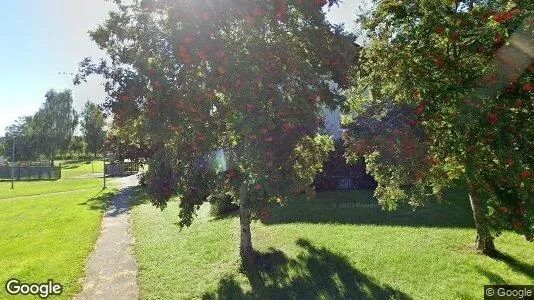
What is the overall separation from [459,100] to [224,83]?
4655mm

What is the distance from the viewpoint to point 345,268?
1035cm

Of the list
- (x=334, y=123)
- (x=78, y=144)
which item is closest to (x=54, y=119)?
(x=78, y=144)

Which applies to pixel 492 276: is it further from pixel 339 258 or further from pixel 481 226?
pixel 339 258

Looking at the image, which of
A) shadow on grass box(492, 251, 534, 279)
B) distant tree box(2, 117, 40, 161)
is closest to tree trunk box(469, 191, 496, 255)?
shadow on grass box(492, 251, 534, 279)

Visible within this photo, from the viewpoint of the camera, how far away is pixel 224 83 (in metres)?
7.94

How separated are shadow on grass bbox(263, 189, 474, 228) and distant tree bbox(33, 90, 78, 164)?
74418 mm

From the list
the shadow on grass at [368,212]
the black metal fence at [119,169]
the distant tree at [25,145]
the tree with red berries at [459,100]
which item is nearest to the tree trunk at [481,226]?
the tree with red berries at [459,100]

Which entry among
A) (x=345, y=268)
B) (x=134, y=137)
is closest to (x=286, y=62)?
(x=134, y=137)

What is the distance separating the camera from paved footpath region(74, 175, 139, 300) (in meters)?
10.4

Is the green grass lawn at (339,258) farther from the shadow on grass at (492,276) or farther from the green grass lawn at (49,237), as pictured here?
the green grass lawn at (49,237)

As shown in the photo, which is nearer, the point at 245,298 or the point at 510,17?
the point at 510,17

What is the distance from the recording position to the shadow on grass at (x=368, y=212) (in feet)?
46.2

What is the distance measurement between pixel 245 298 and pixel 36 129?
3362 inches

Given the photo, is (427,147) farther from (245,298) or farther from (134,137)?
(134,137)
